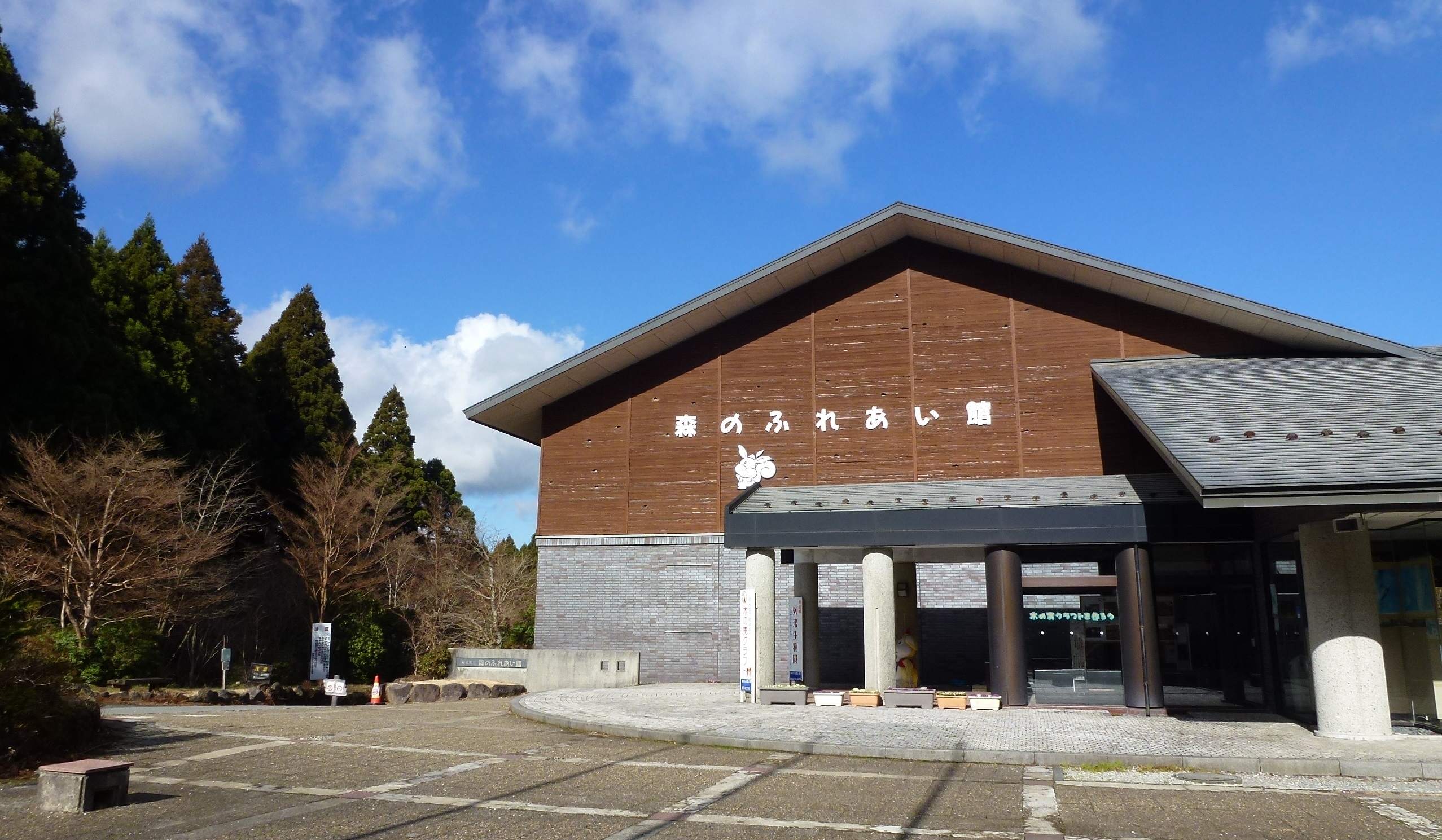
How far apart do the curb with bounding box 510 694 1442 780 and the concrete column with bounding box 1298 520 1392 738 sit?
2.15m

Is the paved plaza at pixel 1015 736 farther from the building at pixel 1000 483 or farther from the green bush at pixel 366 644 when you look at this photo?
the green bush at pixel 366 644

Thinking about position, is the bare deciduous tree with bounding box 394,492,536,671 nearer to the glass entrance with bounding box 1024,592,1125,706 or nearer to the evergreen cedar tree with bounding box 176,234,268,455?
the evergreen cedar tree with bounding box 176,234,268,455

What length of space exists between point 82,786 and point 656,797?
4.94 meters

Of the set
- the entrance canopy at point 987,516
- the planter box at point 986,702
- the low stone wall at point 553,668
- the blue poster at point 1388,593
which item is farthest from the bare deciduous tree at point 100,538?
the blue poster at point 1388,593

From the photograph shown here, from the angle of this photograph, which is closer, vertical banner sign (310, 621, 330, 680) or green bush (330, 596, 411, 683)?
vertical banner sign (310, 621, 330, 680)

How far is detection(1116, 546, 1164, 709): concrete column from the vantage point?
53.3 feet

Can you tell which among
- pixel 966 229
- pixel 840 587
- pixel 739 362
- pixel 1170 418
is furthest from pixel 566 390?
pixel 1170 418

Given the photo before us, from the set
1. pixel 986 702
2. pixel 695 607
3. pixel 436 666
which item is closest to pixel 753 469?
pixel 695 607

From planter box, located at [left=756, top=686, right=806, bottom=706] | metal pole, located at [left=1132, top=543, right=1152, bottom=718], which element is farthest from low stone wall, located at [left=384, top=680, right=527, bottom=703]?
metal pole, located at [left=1132, top=543, right=1152, bottom=718]

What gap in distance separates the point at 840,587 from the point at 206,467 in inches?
730

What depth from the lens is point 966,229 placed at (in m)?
23.0

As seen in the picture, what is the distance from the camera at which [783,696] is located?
18219mm

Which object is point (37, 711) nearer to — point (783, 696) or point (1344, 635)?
point (783, 696)

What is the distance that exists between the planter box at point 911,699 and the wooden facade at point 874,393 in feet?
22.4
